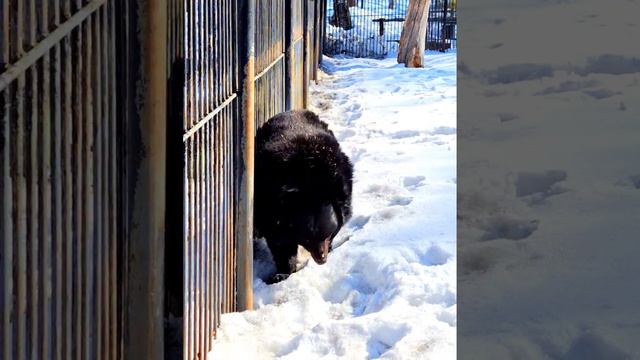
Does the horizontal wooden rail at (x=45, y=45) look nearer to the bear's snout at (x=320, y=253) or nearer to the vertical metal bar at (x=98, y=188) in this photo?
the vertical metal bar at (x=98, y=188)

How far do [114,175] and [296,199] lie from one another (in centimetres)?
318

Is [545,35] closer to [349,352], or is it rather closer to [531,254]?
[531,254]

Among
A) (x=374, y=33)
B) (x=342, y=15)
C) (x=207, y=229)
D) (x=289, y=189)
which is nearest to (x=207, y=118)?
(x=207, y=229)

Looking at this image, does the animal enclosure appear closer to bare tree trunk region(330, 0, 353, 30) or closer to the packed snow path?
the packed snow path

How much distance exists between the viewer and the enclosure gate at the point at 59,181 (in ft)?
6.48

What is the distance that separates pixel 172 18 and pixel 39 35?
121cm

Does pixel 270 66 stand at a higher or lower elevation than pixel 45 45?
lower

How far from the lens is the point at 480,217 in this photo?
1.75 metres

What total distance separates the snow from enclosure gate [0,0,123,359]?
0.91 metres

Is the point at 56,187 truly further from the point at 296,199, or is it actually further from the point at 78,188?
the point at 296,199

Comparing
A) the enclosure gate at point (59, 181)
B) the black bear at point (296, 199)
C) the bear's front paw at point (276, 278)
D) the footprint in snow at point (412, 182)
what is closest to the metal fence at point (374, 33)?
the footprint in snow at point (412, 182)

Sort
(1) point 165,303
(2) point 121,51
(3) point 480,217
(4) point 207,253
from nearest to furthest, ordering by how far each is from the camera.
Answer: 1. (3) point 480,217
2. (2) point 121,51
3. (1) point 165,303
4. (4) point 207,253

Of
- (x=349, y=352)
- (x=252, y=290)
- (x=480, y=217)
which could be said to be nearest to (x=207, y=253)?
(x=349, y=352)

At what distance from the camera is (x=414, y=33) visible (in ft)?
62.9
